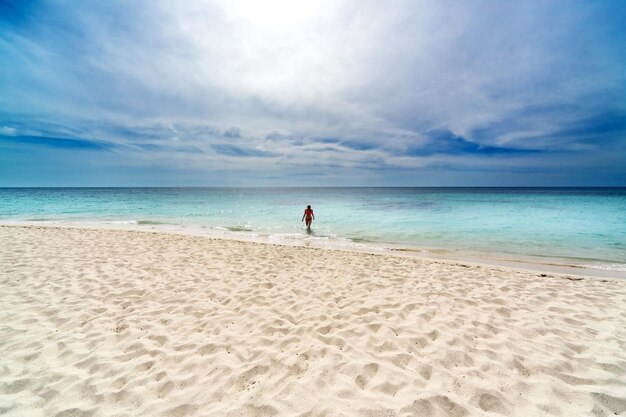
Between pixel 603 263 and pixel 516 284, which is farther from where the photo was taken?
pixel 603 263

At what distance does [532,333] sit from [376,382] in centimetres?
315

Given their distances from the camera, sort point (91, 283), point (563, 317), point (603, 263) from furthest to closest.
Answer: point (603, 263)
point (91, 283)
point (563, 317)

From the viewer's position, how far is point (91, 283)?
6.62 metres

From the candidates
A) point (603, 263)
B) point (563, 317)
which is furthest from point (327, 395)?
point (603, 263)

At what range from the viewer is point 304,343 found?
14.1 feet

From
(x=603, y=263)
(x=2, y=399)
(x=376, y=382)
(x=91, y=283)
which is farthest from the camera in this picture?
(x=603, y=263)

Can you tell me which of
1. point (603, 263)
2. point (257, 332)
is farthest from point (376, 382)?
point (603, 263)

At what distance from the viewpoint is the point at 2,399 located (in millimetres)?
3086

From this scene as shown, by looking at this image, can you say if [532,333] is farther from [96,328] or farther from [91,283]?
[91,283]

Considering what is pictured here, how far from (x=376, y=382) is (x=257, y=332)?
214 cm

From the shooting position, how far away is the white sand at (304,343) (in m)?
3.13

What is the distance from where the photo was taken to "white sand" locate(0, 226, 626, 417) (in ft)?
10.3

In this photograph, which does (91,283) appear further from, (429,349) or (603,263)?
(603,263)

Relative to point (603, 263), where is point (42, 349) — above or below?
above
